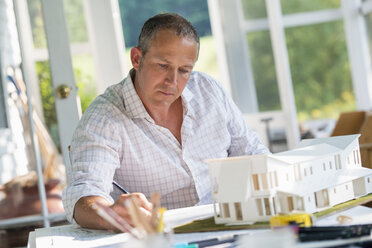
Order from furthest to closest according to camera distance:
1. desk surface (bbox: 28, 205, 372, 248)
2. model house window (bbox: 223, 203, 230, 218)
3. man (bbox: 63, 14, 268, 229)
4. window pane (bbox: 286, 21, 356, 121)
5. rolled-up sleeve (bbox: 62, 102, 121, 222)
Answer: window pane (bbox: 286, 21, 356, 121)
man (bbox: 63, 14, 268, 229)
rolled-up sleeve (bbox: 62, 102, 121, 222)
model house window (bbox: 223, 203, 230, 218)
desk surface (bbox: 28, 205, 372, 248)

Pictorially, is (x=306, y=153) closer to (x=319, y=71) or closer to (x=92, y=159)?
(x=92, y=159)

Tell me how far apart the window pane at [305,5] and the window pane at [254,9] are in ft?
6.06

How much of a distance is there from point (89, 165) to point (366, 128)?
5.47 feet

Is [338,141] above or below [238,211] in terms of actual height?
above

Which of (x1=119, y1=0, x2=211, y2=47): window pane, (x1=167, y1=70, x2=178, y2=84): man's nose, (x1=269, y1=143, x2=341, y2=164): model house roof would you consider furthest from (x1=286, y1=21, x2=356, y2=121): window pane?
(x1=269, y1=143, x2=341, y2=164): model house roof

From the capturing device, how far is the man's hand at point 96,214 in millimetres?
1375

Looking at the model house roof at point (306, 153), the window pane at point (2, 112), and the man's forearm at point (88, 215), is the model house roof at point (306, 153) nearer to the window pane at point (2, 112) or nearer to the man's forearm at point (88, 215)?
the man's forearm at point (88, 215)

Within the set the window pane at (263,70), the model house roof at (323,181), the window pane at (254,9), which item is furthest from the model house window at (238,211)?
the window pane at (254,9)

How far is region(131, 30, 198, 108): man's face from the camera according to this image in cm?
182

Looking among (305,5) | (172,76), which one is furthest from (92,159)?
(305,5)

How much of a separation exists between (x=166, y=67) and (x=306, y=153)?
0.65 m

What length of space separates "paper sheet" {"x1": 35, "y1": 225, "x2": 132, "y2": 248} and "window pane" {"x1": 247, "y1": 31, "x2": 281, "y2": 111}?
4.15m

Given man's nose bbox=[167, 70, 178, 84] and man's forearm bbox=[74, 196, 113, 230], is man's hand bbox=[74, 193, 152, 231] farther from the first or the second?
man's nose bbox=[167, 70, 178, 84]

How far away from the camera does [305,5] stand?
7.61 meters
